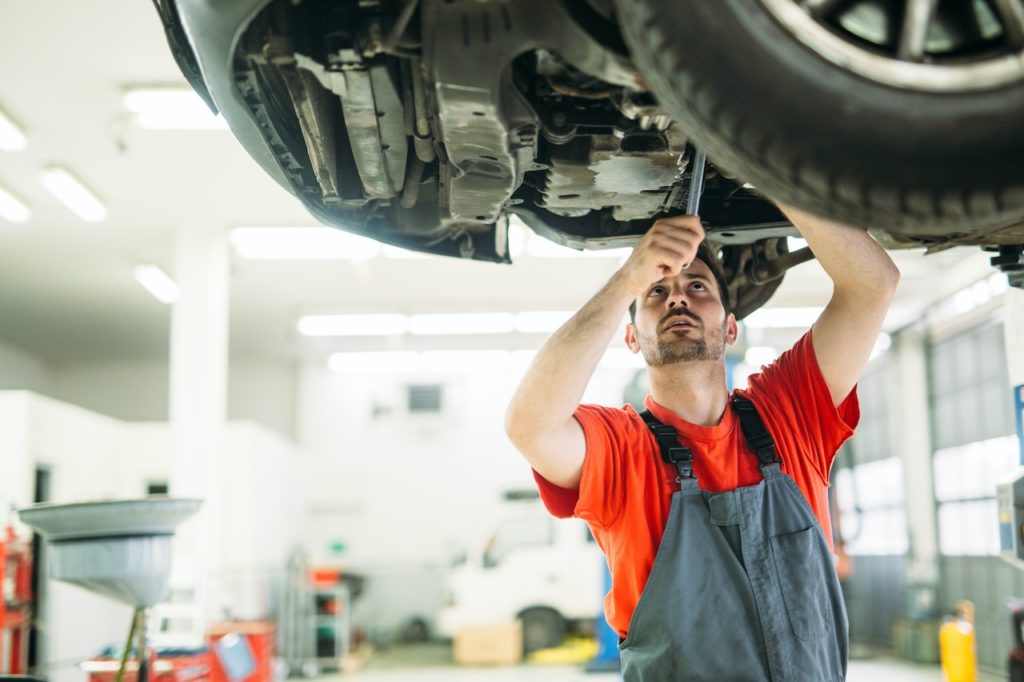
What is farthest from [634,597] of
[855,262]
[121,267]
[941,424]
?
[941,424]

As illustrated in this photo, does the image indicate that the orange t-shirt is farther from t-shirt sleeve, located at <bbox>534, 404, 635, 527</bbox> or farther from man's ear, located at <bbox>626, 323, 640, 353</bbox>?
man's ear, located at <bbox>626, 323, 640, 353</bbox>

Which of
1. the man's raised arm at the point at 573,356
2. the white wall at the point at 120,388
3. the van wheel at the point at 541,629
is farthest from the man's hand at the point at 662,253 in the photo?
the white wall at the point at 120,388

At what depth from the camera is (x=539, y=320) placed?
11.1m

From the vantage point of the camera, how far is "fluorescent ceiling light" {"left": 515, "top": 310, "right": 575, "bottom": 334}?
35.2 feet

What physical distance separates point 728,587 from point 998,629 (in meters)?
8.52

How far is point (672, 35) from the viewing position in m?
1.18

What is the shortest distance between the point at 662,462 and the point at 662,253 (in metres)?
0.44

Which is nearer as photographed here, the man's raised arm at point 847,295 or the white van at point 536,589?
the man's raised arm at point 847,295

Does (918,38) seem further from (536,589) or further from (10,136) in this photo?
(536,589)

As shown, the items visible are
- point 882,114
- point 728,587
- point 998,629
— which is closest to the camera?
point 882,114

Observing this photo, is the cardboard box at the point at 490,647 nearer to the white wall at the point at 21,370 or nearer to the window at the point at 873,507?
the window at the point at 873,507

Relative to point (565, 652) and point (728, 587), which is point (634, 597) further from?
point (565, 652)

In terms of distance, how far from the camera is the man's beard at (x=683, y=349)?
80.6 inches

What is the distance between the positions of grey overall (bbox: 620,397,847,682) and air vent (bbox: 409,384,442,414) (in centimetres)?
1184
